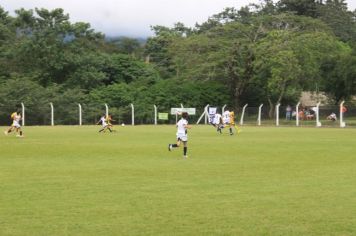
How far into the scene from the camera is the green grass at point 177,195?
884cm

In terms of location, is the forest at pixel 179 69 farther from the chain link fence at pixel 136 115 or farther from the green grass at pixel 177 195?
the green grass at pixel 177 195

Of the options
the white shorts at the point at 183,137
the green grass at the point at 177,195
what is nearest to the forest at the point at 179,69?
the white shorts at the point at 183,137

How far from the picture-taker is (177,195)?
1170 cm

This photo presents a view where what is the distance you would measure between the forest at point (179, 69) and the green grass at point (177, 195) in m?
38.6

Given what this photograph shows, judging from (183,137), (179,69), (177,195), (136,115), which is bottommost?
(177,195)

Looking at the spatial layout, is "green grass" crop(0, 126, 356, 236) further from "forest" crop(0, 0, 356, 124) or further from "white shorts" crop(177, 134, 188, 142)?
"forest" crop(0, 0, 356, 124)

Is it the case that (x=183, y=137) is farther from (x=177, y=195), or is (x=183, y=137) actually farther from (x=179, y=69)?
(x=179, y=69)

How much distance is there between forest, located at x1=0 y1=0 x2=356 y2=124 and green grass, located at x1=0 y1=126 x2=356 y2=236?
38.6m

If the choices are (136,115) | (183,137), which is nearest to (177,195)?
(183,137)

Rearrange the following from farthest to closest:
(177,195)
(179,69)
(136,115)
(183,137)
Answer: (179,69) → (136,115) → (183,137) → (177,195)

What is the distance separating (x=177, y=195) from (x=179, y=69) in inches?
2292

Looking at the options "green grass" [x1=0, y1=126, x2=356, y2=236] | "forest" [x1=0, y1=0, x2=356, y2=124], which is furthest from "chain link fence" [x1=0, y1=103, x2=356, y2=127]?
"green grass" [x1=0, y1=126, x2=356, y2=236]

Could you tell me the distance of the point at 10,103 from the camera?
184 ft

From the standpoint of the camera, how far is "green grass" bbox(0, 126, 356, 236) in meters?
8.84
